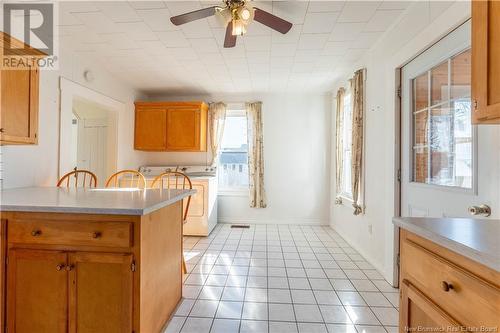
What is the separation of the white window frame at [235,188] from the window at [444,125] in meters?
3.07

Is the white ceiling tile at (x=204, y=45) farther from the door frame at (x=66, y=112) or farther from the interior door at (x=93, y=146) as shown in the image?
the interior door at (x=93, y=146)

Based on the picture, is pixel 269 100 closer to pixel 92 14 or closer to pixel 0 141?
pixel 92 14

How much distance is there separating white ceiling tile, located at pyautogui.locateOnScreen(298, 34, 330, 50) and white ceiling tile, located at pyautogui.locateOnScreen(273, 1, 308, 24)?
32 cm

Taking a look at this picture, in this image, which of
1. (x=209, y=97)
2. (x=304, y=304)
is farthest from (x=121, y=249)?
(x=209, y=97)

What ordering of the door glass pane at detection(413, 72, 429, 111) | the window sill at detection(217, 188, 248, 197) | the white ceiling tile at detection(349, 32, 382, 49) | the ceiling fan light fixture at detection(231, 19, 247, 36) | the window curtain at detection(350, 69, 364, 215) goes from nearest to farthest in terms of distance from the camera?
1. the ceiling fan light fixture at detection(231, 19, 247, 36)
2. the door glass pane at detection(413, 72, 429, 111)
3. the white ceiling tile at detection(349, 32, 382, 49)
4. the window curtain at detection(350, 69, 364, 215)
5. the window sill at detection(217, 188, 248, 197)

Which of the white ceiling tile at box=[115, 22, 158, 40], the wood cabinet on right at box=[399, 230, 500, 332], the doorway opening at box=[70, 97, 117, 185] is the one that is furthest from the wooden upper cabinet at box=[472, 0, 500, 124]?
the doorway opening at box=[70, 97, 117, 185]

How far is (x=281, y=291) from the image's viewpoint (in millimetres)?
2289

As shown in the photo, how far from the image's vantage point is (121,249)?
139 cm

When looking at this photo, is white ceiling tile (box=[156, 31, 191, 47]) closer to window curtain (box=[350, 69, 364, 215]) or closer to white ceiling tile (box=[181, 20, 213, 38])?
white ceiling tile (box=[181, 20, 213, 38])

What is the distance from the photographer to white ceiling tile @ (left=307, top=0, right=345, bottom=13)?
205cm

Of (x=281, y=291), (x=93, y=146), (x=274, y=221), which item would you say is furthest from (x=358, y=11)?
(x=93, y=146)

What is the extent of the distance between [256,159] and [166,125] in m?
1.69

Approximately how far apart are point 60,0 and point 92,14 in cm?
23

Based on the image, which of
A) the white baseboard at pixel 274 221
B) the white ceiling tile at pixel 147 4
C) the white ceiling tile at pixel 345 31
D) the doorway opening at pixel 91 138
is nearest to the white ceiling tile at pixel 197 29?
the white ceiling tile at pixel 147 4
